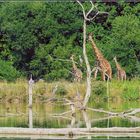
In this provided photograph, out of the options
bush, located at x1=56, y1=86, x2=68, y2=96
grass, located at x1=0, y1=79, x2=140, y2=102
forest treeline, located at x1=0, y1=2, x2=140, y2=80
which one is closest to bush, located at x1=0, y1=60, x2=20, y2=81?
forest treeline, located at x1=0, y1=2, x2=140, y2=80

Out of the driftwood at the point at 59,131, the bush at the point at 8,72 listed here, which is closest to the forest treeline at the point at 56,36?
the bush at the point at 8,72

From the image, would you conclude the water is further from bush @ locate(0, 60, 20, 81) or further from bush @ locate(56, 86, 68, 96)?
bush @ locate(0, 60, 20, 81)

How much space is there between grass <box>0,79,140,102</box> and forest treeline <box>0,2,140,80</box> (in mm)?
5990

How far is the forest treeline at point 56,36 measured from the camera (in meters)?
33.5

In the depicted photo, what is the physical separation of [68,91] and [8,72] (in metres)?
7.37

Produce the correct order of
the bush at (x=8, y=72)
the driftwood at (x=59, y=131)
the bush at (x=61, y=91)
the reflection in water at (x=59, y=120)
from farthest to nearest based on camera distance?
1. the bush at (x=8, y=72)
2. the bush at (x=61, y=91)
3. the reflection in water at (x=59, y=120)
4. the driftwood at (x=59, y=131)

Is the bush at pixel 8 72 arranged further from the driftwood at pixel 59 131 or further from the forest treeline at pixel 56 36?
the driftwood at pixel 59 131

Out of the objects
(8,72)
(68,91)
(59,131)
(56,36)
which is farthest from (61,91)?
(59,131)

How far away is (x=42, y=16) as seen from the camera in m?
35.2

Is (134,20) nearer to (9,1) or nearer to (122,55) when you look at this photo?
(122,55)

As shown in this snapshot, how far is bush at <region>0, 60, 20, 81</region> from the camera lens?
32.9m

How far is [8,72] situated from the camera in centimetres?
3331

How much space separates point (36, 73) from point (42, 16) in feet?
8.40

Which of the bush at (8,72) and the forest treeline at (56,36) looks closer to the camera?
Answer: the bush at (8,72)
